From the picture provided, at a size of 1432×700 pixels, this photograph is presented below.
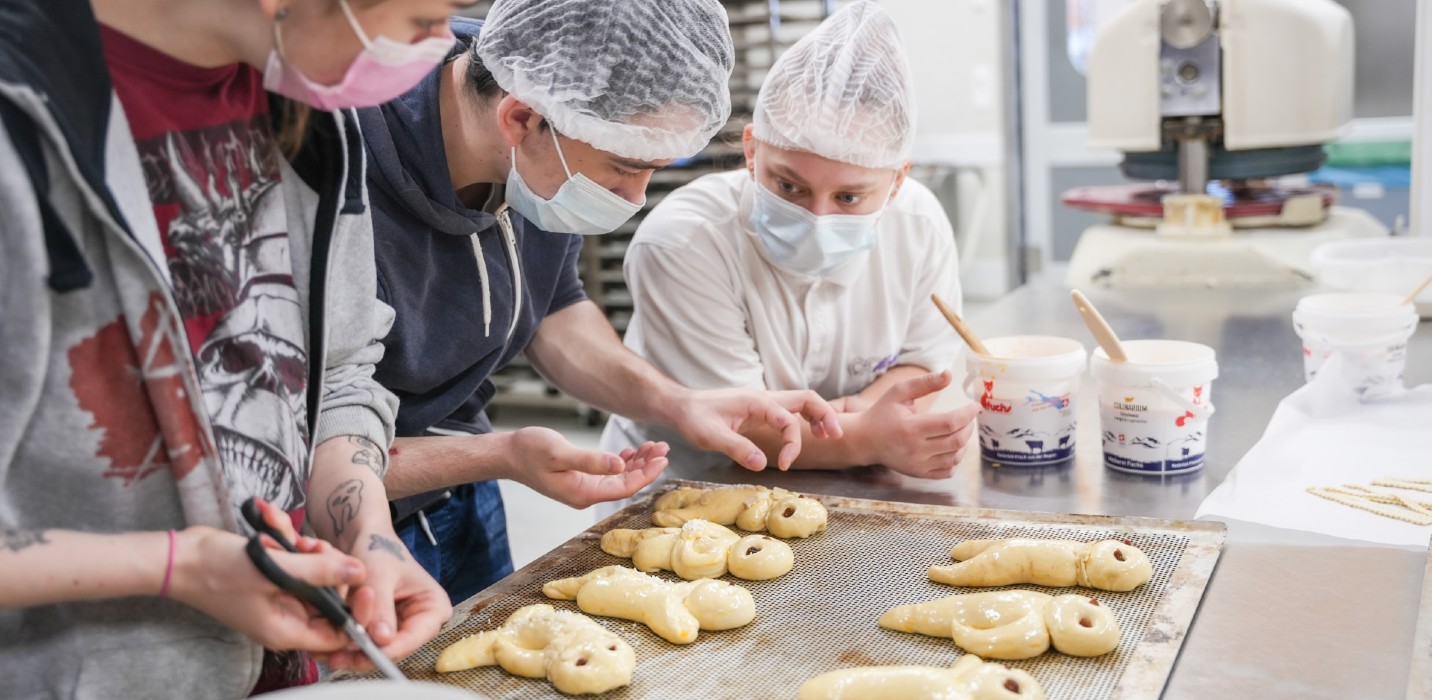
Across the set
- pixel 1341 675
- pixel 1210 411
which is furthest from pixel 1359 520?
pixel 1341 675

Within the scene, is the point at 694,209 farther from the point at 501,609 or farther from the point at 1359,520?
the point at 1359,520

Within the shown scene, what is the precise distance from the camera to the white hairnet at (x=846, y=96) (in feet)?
5.58

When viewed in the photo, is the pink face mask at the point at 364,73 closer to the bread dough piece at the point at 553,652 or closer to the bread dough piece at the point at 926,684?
the bread dough piece at the point at 553,652

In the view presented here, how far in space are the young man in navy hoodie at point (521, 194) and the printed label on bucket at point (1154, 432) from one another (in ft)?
1.37

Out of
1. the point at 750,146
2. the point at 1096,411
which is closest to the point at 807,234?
the point at 750,146

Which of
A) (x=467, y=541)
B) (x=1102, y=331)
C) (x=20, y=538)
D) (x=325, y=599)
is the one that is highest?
(x=20, y=538)

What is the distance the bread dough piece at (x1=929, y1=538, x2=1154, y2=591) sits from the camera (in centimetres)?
130

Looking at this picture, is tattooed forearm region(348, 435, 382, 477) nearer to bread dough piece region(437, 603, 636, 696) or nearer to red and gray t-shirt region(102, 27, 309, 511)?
red and gray t-shirt region(102, 27, 309, 511)

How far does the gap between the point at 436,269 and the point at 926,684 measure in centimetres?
88

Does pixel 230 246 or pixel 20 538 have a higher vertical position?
pixel 230 246

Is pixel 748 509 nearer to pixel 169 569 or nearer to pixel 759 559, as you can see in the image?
pixel 759 559

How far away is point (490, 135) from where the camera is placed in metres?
1.52

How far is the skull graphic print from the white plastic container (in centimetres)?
212

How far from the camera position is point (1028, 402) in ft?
5.52
